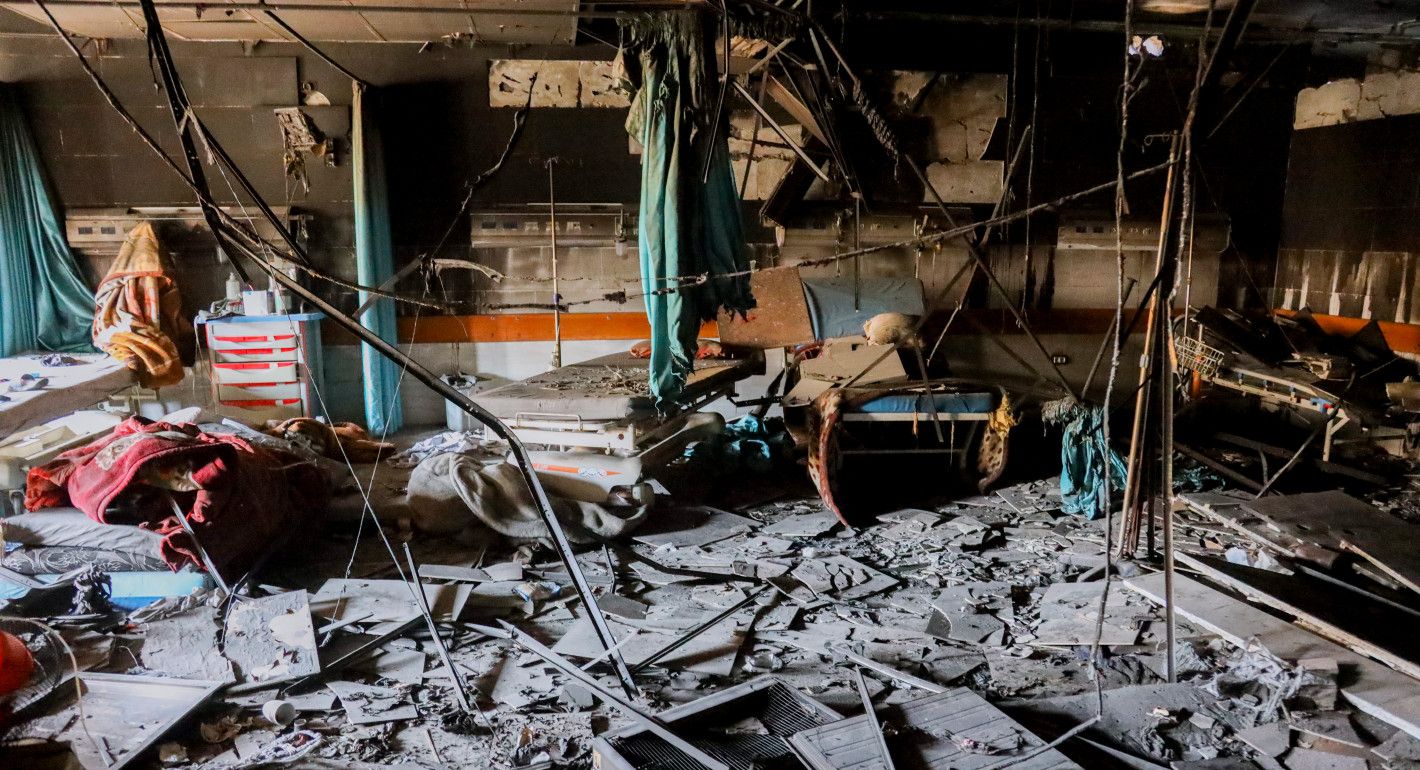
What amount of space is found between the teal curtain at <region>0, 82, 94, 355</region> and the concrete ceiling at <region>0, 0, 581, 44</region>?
1206 mm

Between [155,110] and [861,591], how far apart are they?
7.62m

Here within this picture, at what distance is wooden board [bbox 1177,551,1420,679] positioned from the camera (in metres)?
3.81

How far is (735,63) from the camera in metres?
7.44

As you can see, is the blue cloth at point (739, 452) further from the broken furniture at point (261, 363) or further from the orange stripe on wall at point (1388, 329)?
the orange stripe on wall at point (1388, 329)

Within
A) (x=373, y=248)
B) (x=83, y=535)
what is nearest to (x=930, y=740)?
(x=83, y=535)

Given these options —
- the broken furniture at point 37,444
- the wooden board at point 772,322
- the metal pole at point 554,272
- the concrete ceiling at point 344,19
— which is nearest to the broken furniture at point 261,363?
the broken furniture at point 37,444

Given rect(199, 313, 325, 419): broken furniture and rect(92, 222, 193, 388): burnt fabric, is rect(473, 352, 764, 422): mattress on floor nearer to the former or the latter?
rect(199, 313, 325, 419): broken furniture

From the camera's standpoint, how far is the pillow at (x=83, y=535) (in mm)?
4879

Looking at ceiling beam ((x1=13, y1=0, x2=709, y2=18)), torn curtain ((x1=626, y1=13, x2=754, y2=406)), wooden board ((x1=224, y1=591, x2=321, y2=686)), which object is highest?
ceiling beam ((x1=13, y1=0, x2=709, y2=18))

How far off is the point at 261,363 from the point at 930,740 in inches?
265

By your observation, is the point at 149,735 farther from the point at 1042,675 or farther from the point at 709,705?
the point at 1042,675

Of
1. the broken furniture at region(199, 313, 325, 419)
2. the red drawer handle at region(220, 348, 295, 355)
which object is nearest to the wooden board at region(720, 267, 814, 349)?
the broken furniture at region(199, 313, 325, 419)

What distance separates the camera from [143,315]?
302 inches

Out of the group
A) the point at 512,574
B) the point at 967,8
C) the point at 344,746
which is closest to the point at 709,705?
the point at 344,746
